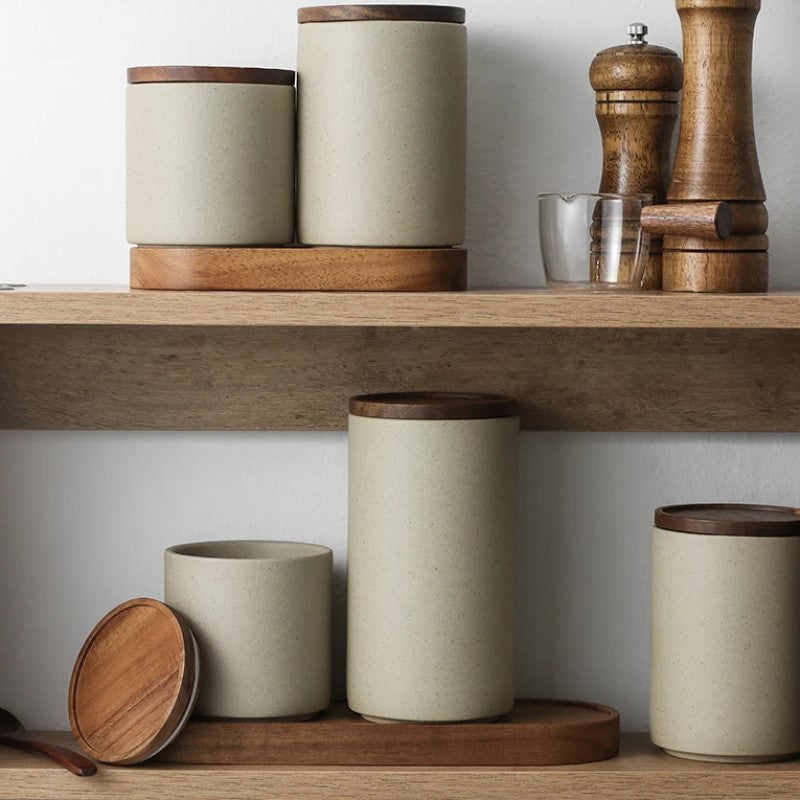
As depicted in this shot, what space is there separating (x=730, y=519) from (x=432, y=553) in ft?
0.62

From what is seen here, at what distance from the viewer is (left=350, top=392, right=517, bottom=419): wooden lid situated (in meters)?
0.84

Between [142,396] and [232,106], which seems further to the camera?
[142,396]

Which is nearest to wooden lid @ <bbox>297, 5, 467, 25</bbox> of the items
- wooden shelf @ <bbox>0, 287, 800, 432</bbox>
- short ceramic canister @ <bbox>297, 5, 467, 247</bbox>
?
short ceramic canister @ <bbox>297, 5, 467, 247</bbox>

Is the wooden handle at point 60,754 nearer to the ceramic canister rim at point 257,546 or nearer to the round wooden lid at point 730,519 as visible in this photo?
the ceramic canister rim at point 257,546

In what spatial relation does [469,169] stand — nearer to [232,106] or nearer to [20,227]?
[232,106]

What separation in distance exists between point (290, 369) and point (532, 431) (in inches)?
6.7

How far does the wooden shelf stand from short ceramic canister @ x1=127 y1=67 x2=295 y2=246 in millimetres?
120

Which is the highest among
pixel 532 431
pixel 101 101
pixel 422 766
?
pixel 101 101

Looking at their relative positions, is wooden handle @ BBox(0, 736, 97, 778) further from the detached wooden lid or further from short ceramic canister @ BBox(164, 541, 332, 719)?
the detached wooden lid

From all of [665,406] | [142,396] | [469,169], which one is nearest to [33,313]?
[142,396]

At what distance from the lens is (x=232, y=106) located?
83 centimetres

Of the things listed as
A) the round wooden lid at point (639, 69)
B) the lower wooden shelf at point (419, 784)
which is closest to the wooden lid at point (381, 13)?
the round wooden lid at point (639, 69)

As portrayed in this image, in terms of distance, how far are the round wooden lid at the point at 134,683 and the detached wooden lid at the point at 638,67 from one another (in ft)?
1.43

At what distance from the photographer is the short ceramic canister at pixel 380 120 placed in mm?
818
